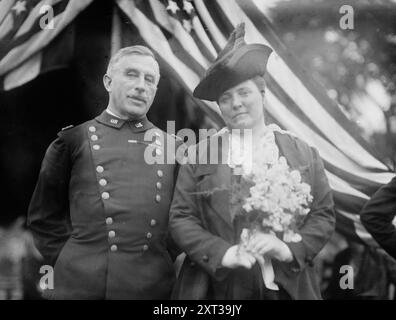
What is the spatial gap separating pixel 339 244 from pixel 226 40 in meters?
1.50

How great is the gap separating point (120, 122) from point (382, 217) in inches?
68.9

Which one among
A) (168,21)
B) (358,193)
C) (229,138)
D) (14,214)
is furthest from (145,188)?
(358,193)

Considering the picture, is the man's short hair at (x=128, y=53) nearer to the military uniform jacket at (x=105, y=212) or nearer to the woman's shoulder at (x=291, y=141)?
the military uniform jacket at (x=105, y=212)

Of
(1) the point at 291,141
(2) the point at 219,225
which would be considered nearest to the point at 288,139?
(1) the point at 291,141

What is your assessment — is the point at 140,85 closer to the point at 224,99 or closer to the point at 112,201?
the point at 224,99

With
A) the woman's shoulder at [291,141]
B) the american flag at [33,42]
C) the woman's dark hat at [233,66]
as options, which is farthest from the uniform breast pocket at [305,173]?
the american flag at [33,42]

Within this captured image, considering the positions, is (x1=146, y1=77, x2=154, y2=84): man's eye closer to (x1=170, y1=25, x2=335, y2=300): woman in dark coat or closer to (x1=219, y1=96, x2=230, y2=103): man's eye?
(x1=170, y1=25, x2=335, y2=300): woman in dark coat

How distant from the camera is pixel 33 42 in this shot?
3.64 meters

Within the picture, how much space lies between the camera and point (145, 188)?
3.32 meters

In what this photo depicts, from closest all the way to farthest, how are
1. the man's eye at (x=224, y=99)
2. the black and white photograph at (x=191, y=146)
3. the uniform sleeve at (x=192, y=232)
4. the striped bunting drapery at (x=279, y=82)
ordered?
1. the uniform sleeve at (x=192, y=232)
2. the black and white photograph at (x=191, y=146)
3. the man's eye at (x=224, y=99)
4. the striped bunting drapery at (x=279, y=82)

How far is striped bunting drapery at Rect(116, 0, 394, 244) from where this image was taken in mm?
3584

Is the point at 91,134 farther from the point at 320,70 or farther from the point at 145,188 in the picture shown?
the point at 320,70

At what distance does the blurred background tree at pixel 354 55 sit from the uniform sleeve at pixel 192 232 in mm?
1121

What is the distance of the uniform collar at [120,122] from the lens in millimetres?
3389
